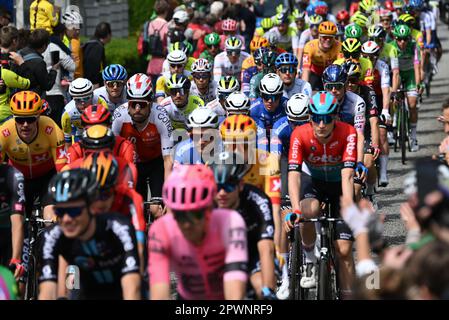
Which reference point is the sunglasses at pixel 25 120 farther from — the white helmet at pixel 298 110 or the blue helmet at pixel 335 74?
the blue helmet at pixel 335 74

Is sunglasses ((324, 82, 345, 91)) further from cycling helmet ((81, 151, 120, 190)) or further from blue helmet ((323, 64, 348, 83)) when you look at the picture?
cycling helmet ((81, 151, 120, 190))

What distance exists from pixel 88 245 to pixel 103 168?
1016 millimetres

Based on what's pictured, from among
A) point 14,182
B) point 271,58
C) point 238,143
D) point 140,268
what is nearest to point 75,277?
point 14,182

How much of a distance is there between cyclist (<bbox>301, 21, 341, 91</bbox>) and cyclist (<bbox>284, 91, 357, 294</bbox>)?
651 cm

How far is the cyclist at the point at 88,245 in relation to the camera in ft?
26.5

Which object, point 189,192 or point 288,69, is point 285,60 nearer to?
Result: point 288,69

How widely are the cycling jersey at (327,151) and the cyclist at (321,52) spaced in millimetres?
6558

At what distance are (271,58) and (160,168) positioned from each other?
13.5 ft

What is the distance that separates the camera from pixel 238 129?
34.6 feet

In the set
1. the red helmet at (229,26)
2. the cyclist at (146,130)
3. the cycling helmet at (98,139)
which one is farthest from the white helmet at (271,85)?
the red helmet at (229,26)

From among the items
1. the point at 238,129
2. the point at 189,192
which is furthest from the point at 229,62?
the point at 189,192

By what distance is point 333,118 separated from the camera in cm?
1129

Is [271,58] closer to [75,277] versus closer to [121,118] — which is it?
[121,118]

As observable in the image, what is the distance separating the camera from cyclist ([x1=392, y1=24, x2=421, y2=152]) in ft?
66.6
